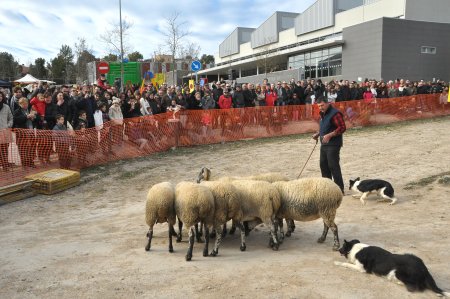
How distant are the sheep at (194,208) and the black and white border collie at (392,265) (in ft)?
5.59

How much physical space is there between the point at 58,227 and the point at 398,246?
5.26 meters

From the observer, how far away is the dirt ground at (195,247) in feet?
14.7

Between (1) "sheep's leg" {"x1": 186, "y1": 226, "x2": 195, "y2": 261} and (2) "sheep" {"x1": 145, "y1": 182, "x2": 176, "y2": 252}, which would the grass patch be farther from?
(2) "sheep" {"x1": 145, "y1": 182, "x2": 176, "y2": 252}

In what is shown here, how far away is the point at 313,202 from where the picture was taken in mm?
5746

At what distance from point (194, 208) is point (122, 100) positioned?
8858 mm

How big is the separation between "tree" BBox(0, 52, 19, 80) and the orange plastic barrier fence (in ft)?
190

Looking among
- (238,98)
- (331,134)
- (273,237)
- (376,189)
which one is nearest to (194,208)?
(273,237)

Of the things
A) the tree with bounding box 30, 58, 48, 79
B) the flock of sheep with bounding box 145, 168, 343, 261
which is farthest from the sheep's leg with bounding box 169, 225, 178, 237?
the tree with bounding box 30, 58, 48, 79

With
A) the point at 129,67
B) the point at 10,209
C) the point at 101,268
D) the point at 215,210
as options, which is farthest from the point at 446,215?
the point at 129,67

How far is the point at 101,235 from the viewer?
20.8 ft

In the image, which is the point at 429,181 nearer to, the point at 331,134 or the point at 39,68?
the point at 331,134

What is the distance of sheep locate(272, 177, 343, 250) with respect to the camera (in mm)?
5723

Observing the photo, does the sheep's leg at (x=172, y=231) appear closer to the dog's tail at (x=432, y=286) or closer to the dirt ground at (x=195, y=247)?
the dirt ground at (x=195, y=247)

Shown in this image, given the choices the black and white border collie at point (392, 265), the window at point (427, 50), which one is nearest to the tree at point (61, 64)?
the window at point (427, 50)
